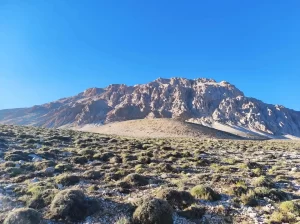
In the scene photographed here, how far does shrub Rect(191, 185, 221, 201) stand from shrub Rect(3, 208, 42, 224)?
716 centimetres

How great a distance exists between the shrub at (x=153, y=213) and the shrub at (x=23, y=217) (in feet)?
11.8

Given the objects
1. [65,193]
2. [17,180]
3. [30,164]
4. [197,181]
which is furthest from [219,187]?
[30,164]

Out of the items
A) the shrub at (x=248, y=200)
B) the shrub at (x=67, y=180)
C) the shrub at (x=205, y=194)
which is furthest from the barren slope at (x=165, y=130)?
the shrub at (x=248, y=200)

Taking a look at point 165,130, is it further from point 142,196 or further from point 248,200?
point 248,200

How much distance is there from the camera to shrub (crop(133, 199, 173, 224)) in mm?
9062

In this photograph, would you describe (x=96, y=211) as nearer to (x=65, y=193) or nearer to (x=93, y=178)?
(x=65, y=193)

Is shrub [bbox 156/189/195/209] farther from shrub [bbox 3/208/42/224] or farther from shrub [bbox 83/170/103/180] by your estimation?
shrub [bbox 83/170/103/180]

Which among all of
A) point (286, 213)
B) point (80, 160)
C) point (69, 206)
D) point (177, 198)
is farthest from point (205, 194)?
point (80, 160)

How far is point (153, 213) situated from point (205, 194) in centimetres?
378

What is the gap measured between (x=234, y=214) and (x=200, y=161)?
39.0ft

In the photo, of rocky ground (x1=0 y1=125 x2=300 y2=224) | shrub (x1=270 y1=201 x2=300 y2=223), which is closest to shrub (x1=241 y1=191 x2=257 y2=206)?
rocky ground (x1=0 y1=125 x2=300 y2=224)

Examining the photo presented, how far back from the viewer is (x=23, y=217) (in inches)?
332

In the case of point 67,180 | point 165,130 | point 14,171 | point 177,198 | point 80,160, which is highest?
point 165,130

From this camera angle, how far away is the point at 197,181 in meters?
15.0
